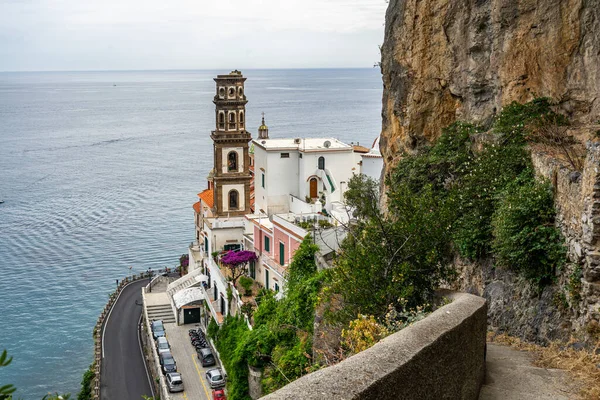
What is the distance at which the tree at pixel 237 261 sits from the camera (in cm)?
3578

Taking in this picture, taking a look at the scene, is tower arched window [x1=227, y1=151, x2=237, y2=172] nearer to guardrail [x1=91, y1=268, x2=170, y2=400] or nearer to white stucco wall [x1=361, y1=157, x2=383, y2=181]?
white stucco wall [x1=361, y1=157, x2=383, y2=181]

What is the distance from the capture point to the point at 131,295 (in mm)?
49688

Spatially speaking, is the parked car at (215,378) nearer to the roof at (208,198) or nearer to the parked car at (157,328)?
the parked car at (157,328)

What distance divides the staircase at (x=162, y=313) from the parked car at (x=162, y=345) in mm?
4970

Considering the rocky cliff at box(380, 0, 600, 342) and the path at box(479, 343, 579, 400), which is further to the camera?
the rocky cliff at box(380, 0, 600, 342)

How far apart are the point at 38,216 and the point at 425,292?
6551cm

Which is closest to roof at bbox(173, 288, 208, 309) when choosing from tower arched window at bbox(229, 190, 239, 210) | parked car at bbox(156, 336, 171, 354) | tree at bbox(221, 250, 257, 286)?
parked car at bbox(156, 336, 171, 354)

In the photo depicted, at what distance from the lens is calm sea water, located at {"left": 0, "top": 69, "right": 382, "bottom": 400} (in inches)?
1726

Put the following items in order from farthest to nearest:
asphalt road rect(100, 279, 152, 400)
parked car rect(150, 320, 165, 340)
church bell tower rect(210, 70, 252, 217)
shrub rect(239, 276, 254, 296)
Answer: church bell tower rect(210, 70, 252, 217) < parked car rect(150, 320, 165, 340) < shrub rect(239, 276, 254, 296) < asphalt road rect(100, 279, 152, 400)

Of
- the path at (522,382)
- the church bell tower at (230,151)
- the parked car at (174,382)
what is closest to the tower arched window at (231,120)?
the church bell tower at (230,151)

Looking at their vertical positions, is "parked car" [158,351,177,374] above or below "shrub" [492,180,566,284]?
below

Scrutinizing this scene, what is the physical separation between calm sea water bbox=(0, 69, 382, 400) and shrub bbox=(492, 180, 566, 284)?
96.9 feet

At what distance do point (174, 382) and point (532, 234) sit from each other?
856 inches

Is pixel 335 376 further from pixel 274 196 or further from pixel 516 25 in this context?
pixel 274 196
